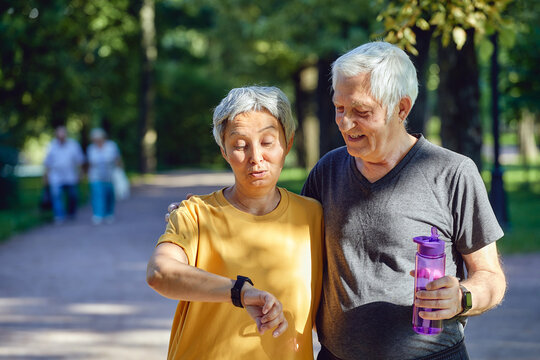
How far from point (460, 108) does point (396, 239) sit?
718cm

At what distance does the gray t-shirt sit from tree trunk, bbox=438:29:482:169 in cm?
680

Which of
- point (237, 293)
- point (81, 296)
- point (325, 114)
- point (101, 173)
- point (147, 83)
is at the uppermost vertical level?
point (237, 293)

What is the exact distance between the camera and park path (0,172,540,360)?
19.0 feet

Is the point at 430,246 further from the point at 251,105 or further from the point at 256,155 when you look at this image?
the point at 251,105

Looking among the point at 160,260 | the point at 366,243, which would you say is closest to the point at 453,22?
the point at 366,243

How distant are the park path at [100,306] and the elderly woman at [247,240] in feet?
11.6

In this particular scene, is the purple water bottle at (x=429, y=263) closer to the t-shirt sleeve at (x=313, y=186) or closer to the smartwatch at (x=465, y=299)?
the smartwatch at (x=465, y=299)

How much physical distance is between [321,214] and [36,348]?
4.33m

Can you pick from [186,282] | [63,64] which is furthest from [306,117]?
[186,282]

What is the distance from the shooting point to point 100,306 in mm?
7281

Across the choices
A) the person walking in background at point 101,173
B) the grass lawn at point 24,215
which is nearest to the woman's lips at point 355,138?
the grass lawn at point 24,215

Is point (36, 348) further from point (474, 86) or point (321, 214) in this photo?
point (474, 86)

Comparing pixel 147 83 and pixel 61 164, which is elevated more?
pixel 147 83

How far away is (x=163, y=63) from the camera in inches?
1174
